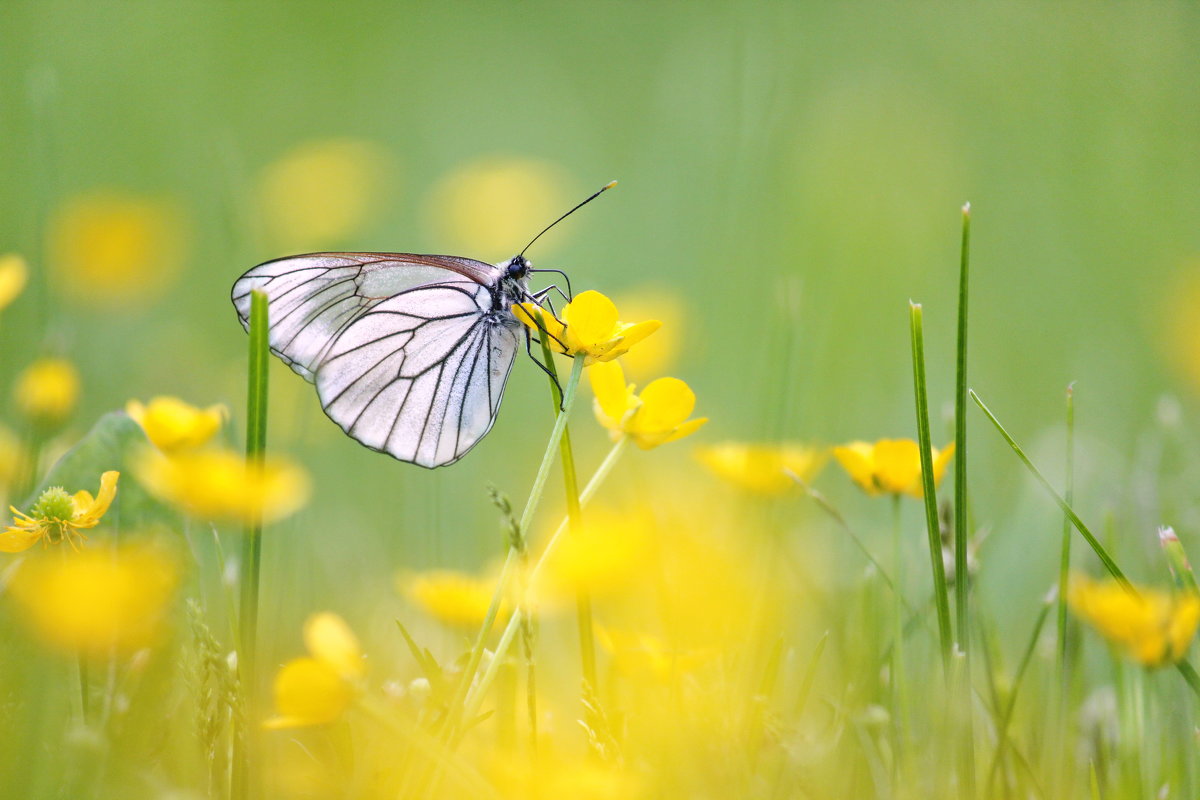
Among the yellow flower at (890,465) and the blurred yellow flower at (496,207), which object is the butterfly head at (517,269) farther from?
the blurred yellow flower at (496,207)

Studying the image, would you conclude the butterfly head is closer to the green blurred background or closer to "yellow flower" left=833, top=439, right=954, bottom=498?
the green blurred background

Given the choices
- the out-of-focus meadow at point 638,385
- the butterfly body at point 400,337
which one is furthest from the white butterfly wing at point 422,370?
the out-of-focus meadow at point 638,385


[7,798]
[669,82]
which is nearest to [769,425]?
[7,798]

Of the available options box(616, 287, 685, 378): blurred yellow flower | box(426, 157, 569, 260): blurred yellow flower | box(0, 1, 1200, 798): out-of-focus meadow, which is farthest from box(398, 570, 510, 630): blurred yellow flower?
box(426, 157, 569, 260): blurred yellow flower

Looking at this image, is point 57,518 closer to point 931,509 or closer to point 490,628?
point 490,628

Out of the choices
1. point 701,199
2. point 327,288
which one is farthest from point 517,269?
point 701,199

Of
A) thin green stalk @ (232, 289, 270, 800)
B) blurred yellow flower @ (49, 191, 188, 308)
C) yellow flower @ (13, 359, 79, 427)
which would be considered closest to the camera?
thin green stalk @ (232, 289, 270, 800)

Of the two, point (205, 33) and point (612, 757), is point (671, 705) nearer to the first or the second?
point (612, 757)
